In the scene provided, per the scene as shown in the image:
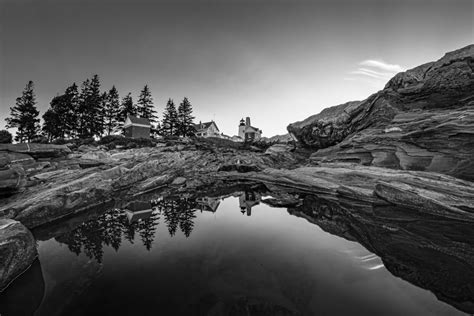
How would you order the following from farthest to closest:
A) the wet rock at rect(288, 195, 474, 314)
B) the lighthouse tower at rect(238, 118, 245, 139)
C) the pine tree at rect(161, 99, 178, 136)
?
the lighthouse tower at rect(238, 118, 245, 139)
the pine tree at rect(161, 99, 178, 136)
the wet rock at rect(288, 195, 474, 314)

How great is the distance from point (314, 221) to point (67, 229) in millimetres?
11771

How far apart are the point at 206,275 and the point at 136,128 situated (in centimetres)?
5093

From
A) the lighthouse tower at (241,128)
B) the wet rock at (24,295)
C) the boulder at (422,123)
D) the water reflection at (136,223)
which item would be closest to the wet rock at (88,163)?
the water reflection at (136,223)

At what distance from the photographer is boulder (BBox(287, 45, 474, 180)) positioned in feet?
40.7

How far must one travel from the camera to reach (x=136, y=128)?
156ft

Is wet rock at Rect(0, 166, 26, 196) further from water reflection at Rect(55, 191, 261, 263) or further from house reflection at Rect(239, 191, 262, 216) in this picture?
house reflection at Rect(239, 191, 262, 216)

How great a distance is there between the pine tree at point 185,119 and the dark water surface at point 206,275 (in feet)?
188

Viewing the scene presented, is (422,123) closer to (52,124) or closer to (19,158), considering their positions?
(19,158)

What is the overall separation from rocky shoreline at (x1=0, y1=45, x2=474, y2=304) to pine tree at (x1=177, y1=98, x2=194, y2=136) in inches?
1644

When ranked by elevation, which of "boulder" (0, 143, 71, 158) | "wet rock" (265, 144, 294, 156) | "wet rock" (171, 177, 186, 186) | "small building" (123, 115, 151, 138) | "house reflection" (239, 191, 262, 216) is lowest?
"house reflection" (239, 191, 262, 216)

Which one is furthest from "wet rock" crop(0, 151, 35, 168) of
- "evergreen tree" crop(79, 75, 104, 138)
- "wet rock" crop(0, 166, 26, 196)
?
"evergreen tree" crop(79, 75, 104, 138)

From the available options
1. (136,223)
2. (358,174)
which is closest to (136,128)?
(136,223)

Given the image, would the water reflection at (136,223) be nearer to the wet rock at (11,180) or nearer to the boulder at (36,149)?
the wet rock at (11,180)

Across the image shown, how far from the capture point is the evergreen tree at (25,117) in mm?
44125
